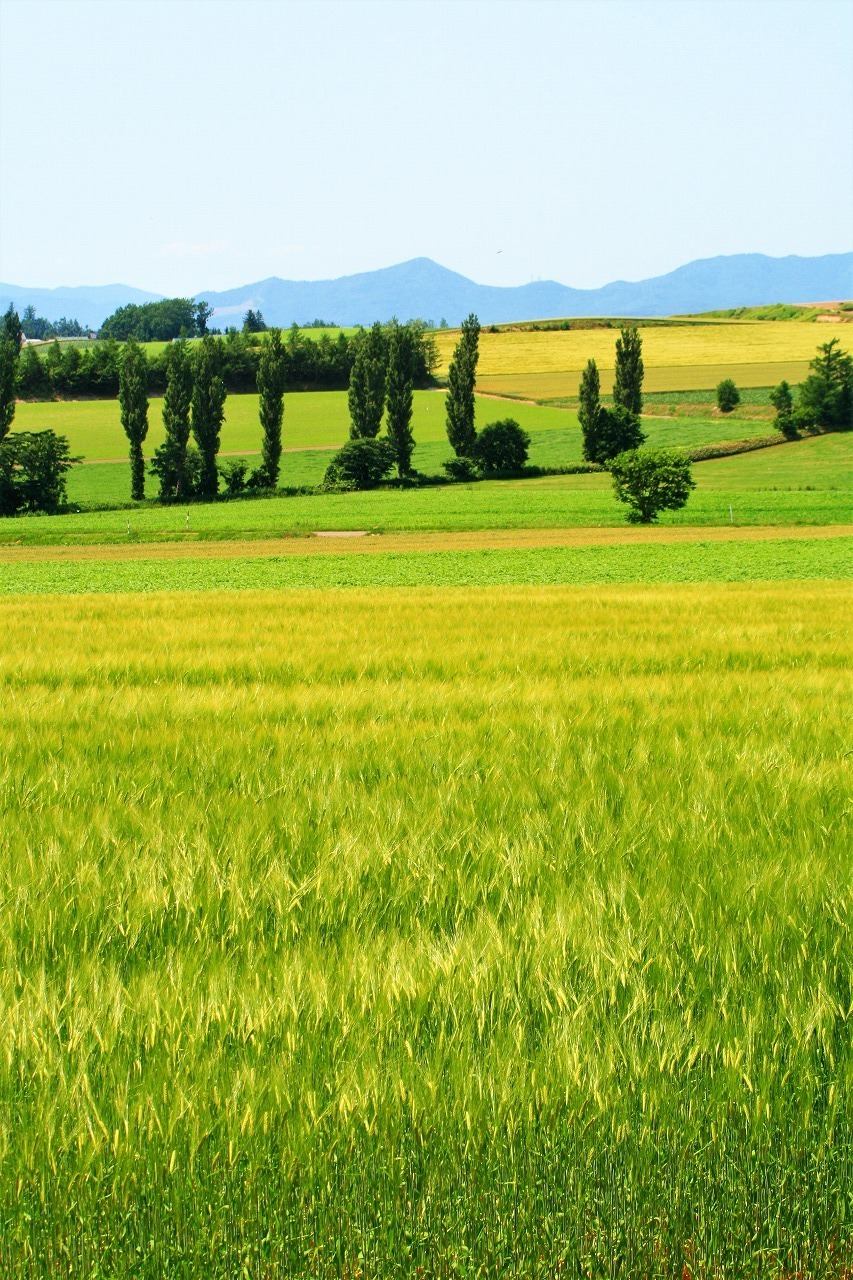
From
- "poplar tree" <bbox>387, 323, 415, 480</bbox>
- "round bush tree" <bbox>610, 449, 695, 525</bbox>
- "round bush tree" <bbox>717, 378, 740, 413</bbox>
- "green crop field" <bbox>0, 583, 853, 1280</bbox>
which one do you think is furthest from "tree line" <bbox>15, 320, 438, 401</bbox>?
"green crop field" <bbox>0, 583, 853, 1280</bbox>

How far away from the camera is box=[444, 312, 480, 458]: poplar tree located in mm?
82688

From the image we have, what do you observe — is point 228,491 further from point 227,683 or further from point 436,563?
point 227,683

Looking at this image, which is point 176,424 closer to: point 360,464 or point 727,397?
point 360,464

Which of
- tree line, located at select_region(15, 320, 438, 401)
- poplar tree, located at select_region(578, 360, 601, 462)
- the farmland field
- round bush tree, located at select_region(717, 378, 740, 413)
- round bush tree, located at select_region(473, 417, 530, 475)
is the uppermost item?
tree line, located at select_region(15, 320, 438, 401)

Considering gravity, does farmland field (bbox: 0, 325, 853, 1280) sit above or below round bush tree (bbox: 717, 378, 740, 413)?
below

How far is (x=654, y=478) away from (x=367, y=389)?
35105 mm

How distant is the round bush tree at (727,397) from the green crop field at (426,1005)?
10226 centimetres

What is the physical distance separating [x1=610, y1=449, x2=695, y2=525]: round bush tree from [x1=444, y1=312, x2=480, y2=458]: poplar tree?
3129cm

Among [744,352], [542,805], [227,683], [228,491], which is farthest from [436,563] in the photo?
[744,352]

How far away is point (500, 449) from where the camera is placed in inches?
3337

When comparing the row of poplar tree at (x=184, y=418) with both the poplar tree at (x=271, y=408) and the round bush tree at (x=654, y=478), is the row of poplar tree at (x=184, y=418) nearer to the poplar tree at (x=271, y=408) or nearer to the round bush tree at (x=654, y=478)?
the poplar tree at (x=271, y=408)

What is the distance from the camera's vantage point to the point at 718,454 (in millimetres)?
85562

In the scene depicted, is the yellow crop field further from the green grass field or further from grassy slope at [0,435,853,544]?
grassy slope at [0,435,853,544]

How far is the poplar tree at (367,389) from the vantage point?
Answer: 267 feet
